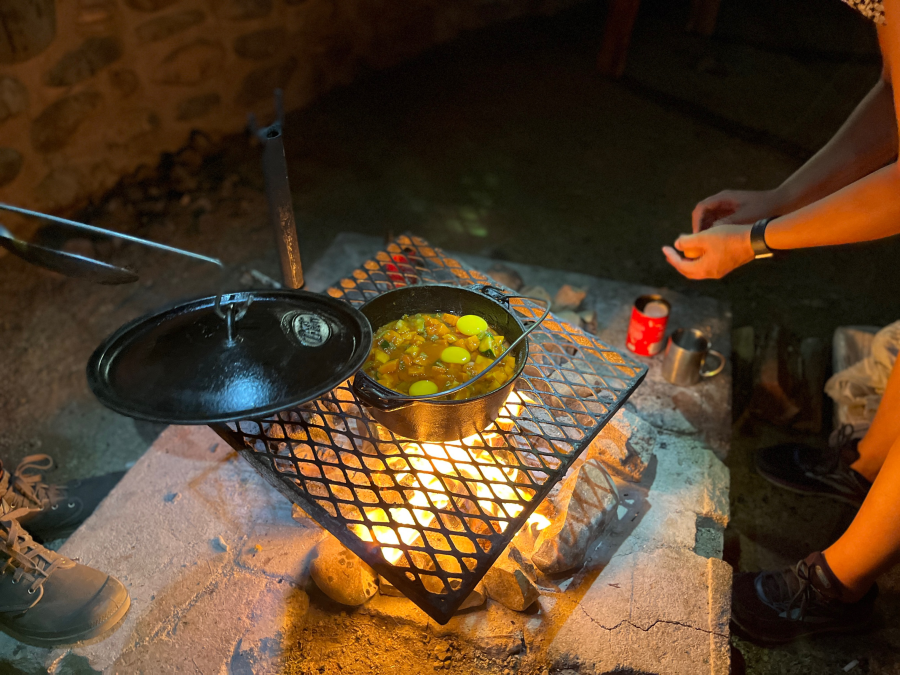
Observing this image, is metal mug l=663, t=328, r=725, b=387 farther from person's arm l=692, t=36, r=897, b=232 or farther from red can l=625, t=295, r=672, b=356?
person's arm l=692, t=36, r=897, b=232

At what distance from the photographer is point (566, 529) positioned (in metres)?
2.18

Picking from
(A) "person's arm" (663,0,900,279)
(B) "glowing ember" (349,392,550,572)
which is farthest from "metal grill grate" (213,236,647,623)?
(A) "person's arm" (663,0,900,279)

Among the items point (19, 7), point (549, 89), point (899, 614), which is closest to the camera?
point (899, 614)

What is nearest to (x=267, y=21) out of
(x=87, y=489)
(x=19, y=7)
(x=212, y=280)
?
(x=19, y=7)

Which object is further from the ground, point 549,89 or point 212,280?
point 549,89

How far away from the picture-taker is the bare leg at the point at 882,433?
97.4 inches

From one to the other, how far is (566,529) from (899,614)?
1752 mm

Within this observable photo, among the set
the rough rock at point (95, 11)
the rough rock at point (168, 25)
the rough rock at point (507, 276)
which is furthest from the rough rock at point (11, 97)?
the rough rock at point (507, 276)

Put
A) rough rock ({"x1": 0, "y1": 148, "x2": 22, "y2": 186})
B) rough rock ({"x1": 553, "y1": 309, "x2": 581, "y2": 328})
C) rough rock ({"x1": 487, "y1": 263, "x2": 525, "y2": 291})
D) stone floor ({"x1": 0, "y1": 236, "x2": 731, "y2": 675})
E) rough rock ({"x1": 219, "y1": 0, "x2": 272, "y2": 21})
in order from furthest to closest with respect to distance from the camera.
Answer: rough rock ({"x1": 219, "y1": 0, "x2": 272, "y2": 21}), rough rock ({"x1": 0, "y1": 148, "x2": 22, "y2": 186}), rough rock ({"x1": 487, "y1": 263, "x2": 525, "y2": 291}), rough rock ({"x1": 553, "y1": 309, "x2": 581, "y2": 328}), stone floor ({"x1": 0, "y1": 236, "x2": 731, "y2": 675})

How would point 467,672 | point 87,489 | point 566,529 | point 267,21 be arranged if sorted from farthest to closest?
point 267,21 → point 87,489 → point 566,529 → point 467,672

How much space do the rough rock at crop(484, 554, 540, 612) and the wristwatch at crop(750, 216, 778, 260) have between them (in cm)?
151

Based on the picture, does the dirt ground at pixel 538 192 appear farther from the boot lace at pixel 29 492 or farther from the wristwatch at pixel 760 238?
the wristwatch at pixel 760 238

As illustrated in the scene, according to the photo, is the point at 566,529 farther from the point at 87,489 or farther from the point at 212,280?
the point at 212,280

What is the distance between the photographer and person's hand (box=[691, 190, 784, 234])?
8.57 ft
